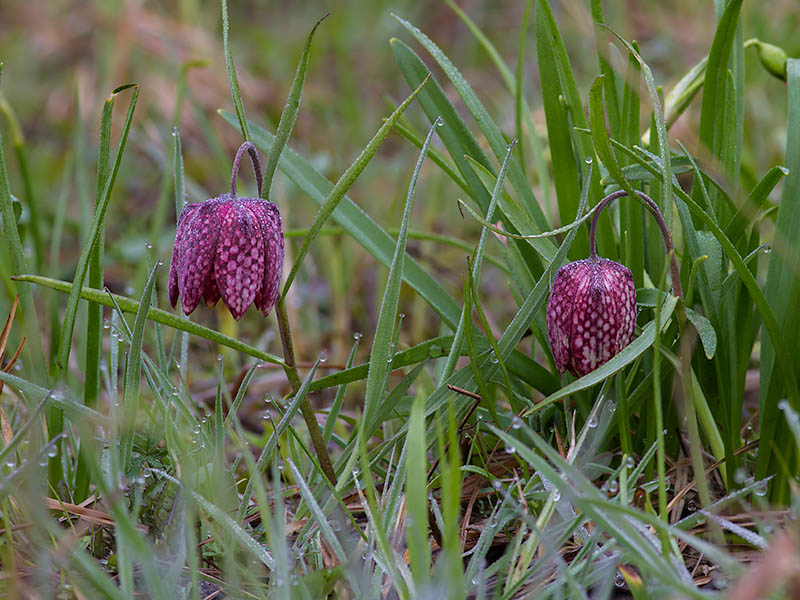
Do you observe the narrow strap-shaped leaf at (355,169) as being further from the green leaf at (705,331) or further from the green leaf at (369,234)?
the green leaf at (705,331)

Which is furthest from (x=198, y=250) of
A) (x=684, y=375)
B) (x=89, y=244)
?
(x=684, y=375)

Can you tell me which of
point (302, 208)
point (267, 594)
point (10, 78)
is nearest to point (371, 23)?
point (10, 78)

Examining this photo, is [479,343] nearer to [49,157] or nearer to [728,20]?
[728,20]

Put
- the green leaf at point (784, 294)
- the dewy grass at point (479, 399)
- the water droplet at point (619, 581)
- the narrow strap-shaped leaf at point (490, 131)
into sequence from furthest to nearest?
the narrow strap-shaped leaf at point (490, 131) → the green leaf at point (784, 294) → the water droplet at point (619, 581) → the dewy grass at point (479, 399)

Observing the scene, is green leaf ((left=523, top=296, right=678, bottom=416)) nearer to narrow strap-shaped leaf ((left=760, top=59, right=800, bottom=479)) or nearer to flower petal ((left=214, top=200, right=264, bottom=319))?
narrow strap-shaped leaf ((left=760, top=59, right=800, bottom=479))

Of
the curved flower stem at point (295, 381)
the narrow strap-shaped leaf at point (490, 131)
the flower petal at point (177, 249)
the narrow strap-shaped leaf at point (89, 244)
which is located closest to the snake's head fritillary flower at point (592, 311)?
the narrow strap-shaped leaf at point (490, 131)

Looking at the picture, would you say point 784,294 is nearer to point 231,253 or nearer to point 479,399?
point 479,399
